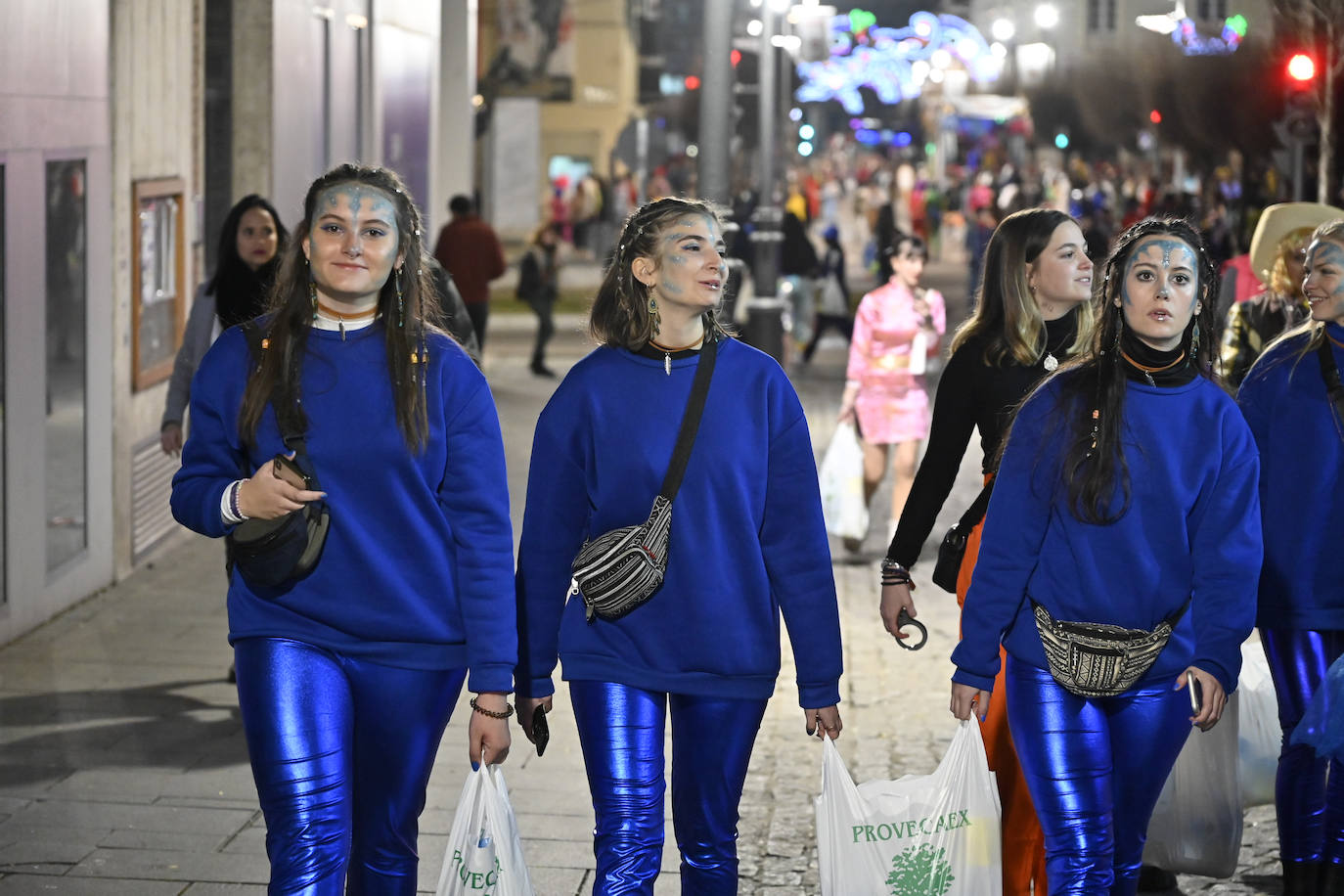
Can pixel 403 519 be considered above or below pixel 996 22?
below

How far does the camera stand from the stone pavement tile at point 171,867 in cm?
562

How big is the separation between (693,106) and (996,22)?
25742mm

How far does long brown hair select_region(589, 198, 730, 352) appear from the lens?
4422 mm

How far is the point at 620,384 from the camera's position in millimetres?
4336

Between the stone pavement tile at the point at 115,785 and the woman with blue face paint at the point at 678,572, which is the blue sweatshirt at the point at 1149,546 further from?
the stone pavement tile at the point at 115,785

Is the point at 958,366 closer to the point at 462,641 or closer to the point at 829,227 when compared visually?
the point at 462,641

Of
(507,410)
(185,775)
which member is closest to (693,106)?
(507,410)

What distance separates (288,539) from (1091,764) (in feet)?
5.46

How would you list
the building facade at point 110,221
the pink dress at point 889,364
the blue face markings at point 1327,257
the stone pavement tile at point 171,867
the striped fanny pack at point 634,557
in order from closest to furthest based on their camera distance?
the striped fanny pack at point 634,557
the blue face markings at point 1327,257
the stone pavement tile at point 171,867
the building facade at point 110,221
the pink dress at point 889,364

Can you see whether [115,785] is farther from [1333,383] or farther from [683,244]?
[1333,383]

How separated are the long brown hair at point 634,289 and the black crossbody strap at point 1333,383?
1596 millimetres

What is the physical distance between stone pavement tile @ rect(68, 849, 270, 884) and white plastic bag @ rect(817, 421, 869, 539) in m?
5.86

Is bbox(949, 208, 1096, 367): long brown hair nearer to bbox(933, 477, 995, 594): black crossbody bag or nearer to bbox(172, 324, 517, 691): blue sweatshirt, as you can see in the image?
bbox(933, 477, 995, 594): black crossbody bag

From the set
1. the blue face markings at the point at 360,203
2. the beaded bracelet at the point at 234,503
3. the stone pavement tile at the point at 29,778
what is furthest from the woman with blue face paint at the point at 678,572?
the stone pavement tile at the point at 29,778
